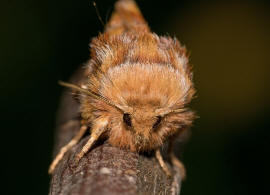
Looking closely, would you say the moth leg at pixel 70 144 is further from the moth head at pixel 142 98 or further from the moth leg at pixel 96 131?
the moth head at pixel 142 98

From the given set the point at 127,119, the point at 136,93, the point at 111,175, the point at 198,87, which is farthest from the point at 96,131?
the point at 198,87

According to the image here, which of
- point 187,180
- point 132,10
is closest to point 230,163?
point 187,180

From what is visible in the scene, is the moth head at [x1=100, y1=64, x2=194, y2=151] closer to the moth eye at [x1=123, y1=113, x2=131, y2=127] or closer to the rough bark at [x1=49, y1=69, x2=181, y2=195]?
the moth eye at [x1=123, y1=113, x2=131, y2=127]

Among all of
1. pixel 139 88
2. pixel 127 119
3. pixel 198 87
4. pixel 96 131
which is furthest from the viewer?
pixel 198 87

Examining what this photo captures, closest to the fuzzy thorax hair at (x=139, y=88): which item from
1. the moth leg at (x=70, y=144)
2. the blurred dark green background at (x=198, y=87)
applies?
the moth leg at (x=70, y=144)

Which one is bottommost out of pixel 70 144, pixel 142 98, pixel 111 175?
pixel 111 175

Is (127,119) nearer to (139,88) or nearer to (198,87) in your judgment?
(139,88)

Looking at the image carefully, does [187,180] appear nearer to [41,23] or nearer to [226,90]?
[226,90]

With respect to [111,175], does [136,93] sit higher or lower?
higher
